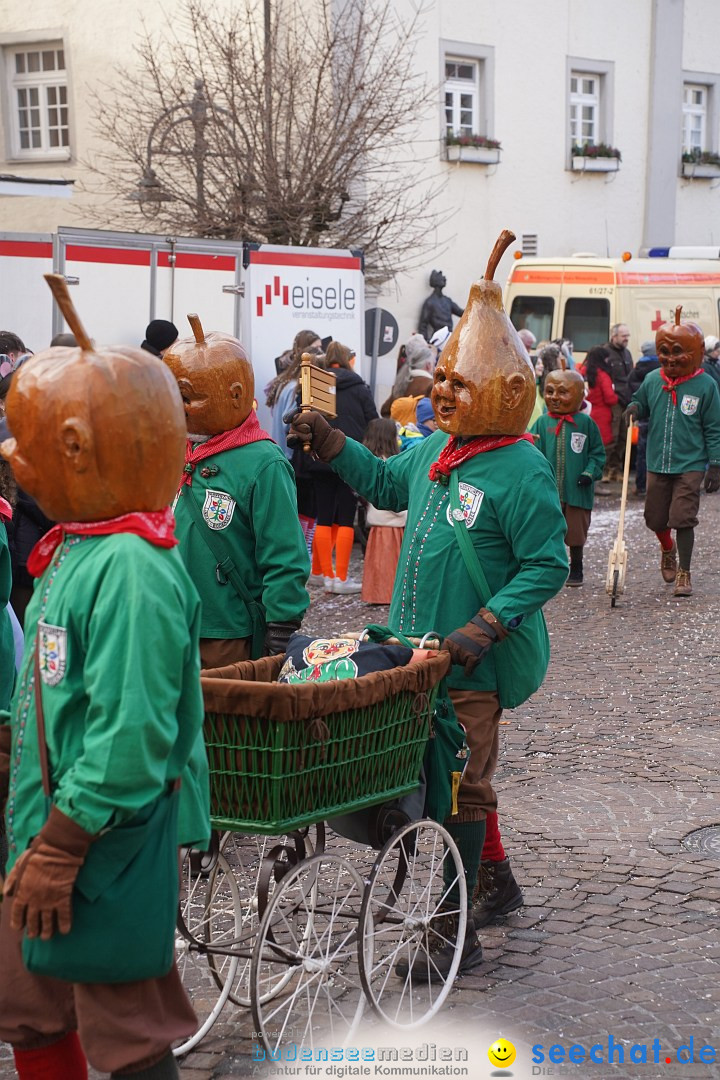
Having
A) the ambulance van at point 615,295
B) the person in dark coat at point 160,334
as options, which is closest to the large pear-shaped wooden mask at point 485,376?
the person in dark coat at point 160,334

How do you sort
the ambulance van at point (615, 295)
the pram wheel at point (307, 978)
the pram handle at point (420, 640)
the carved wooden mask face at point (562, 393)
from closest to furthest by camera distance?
1. the pram wheel at point (307, 978)
2. the pram handle at point (420, 640)
3. the carved wooden mask face at point (562, 393)
4. the ambulance van at point (615, 295)

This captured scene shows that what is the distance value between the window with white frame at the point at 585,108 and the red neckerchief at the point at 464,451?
69.8 feet

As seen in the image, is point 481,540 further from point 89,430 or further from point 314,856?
point 89,430

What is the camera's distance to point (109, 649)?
2.72 metres

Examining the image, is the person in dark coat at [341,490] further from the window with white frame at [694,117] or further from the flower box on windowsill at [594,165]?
the window with white frame at [694,117]

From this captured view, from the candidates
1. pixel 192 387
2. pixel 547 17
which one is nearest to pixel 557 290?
pixel 547 17

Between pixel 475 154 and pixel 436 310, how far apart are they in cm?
290

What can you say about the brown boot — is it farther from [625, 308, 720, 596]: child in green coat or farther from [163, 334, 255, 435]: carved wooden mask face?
[163, 334, 255, 435]: carved wooden mask face

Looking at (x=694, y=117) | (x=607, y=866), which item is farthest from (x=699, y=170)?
(x=607, y=866)

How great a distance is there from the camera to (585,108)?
25031mm

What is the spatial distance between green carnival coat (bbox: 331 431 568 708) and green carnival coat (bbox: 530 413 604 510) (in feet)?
23.1

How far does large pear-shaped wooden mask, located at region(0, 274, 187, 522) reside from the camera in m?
2.82

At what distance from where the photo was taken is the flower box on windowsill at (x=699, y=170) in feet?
85.9

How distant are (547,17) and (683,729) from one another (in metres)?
19.1
